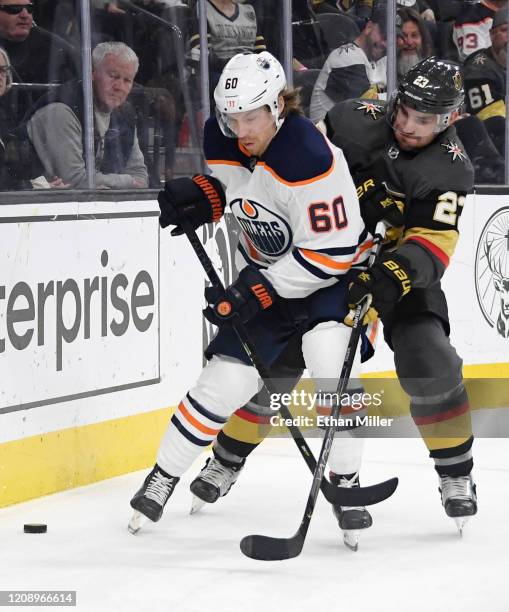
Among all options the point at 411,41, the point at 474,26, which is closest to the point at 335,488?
the point at 411,41

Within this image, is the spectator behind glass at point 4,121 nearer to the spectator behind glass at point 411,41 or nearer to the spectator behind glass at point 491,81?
the spectator behind glass at point 411,41

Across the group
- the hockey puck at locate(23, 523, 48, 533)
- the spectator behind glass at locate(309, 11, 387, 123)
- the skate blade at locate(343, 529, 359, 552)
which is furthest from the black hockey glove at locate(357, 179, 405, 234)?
the spectator behind glass at locate(309, 11, 387, 123)

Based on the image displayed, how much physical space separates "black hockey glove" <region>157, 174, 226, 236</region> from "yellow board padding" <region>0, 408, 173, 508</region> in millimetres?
765

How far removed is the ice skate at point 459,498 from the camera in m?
3.40

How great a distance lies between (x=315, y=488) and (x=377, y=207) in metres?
0.71

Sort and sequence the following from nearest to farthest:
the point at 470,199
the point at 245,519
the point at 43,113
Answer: the point at 245,519, the point at 43,113, the point at 470,199

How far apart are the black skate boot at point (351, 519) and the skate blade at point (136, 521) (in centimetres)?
48

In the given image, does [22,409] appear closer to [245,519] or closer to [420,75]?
[245,519]

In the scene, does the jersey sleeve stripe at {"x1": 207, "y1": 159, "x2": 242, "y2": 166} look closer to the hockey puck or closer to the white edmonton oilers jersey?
the white edmonton oilers jersey

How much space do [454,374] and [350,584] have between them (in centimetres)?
74

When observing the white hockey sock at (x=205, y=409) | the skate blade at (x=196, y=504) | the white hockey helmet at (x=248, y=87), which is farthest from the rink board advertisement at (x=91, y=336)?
the white hockey helmet at (x=248, y=87)

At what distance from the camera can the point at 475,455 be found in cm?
452

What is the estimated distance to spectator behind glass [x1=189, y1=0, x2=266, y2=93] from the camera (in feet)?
15.0

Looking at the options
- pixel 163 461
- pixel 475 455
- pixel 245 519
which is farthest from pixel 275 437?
pixel 163 461
